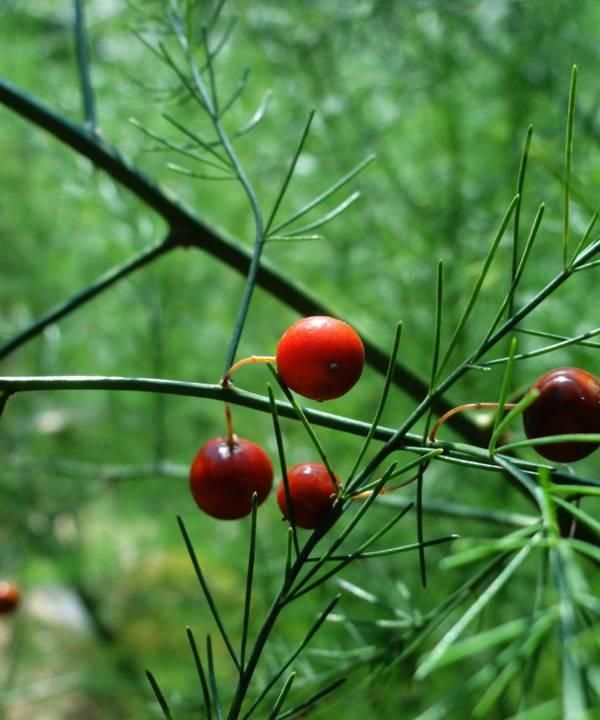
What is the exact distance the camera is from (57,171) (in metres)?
1.12

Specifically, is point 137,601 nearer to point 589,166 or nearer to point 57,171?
point 57,171

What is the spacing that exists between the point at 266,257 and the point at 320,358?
51cm

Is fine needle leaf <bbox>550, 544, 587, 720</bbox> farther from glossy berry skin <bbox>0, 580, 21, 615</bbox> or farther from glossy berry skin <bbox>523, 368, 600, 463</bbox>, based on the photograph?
glossy berry skin <bbox>0, 580, 21, 615</bbox>

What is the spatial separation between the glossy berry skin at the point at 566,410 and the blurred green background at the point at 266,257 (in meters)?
0.47

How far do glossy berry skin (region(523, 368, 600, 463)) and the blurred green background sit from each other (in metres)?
0.47

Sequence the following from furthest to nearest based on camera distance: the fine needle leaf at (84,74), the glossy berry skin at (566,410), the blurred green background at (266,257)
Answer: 1. the blurred green background at (266,257)
2. the fine needle leaf at (84,74)
3. the glossy berry skin at (566,410)

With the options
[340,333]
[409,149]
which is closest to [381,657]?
[340,333]

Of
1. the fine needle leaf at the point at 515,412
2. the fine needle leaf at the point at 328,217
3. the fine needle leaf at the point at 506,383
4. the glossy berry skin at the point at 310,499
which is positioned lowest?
the fine needle leaf at the point at 515,412

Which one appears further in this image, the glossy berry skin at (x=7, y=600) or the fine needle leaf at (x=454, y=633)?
the glossy berry skin at (x=7, y=600)

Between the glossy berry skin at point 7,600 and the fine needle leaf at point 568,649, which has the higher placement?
the glossy berry skin at point 7,600

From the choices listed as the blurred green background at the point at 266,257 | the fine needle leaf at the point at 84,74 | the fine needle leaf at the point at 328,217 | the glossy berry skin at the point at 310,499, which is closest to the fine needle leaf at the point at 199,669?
the glossy berry skin at the point at 310,499

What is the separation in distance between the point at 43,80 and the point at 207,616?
33.0 inches

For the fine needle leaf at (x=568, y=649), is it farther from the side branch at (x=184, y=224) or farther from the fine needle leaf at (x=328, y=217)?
the side branch at (x=184, y=224)

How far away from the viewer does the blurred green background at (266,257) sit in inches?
37.9
